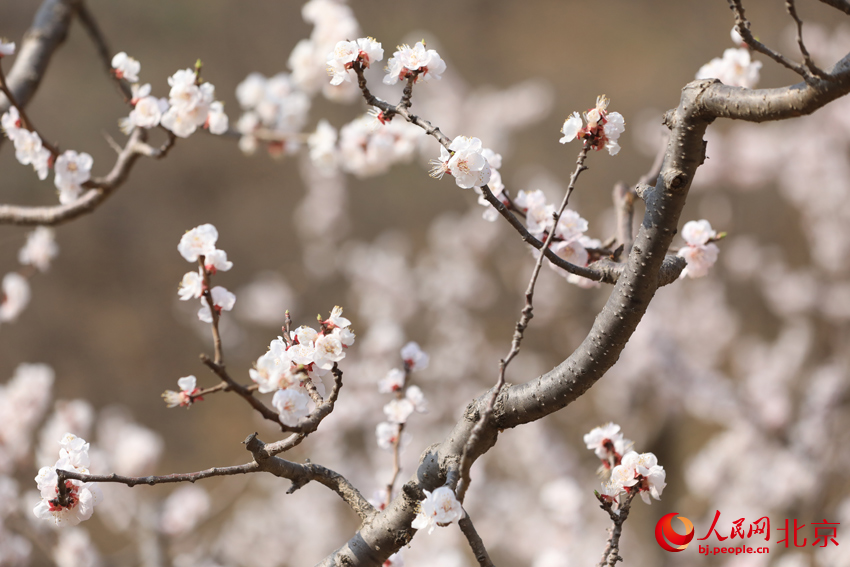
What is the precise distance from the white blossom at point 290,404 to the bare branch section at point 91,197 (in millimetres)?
713

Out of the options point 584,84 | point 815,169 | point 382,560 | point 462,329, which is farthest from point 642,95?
point 382,560

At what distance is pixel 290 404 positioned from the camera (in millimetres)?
834

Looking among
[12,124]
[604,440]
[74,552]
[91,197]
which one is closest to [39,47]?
[12,124]

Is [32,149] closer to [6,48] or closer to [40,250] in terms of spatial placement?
[6,48]

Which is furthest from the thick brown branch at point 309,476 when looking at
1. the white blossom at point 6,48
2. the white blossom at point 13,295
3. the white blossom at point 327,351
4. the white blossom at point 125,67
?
the white blossom at point 13,295

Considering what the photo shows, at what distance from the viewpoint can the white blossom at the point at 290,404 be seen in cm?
83

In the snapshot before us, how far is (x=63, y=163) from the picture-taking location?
1212 mm

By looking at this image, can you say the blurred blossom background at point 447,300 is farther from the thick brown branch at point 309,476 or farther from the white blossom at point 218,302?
the white blossom at point 218,302

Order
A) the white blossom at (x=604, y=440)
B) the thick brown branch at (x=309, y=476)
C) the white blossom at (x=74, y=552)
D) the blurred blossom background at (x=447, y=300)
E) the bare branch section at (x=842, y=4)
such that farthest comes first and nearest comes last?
the blurred blossom background at (x=447, y=300) < the white blossom at (x=74, y=552) < the white blossom at (x=604, y=440) < the thick brown branch at (x=309, y=476) < the bare branch section at (x=842, y=4)

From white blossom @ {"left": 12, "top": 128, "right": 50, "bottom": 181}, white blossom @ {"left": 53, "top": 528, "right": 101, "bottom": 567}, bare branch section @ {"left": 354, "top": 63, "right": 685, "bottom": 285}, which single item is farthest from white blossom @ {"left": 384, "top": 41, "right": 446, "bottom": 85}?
white blossom @ {"left": 53, "top": 528, "right": 101, "bottom": 567}

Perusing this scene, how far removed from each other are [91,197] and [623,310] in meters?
1.17

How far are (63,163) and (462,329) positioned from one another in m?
3.73

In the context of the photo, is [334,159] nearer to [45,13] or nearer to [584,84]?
[45,13]

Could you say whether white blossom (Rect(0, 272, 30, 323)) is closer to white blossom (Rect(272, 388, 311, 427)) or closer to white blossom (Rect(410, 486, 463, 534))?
white blossom (Rect(272, 388, 311, 427))
